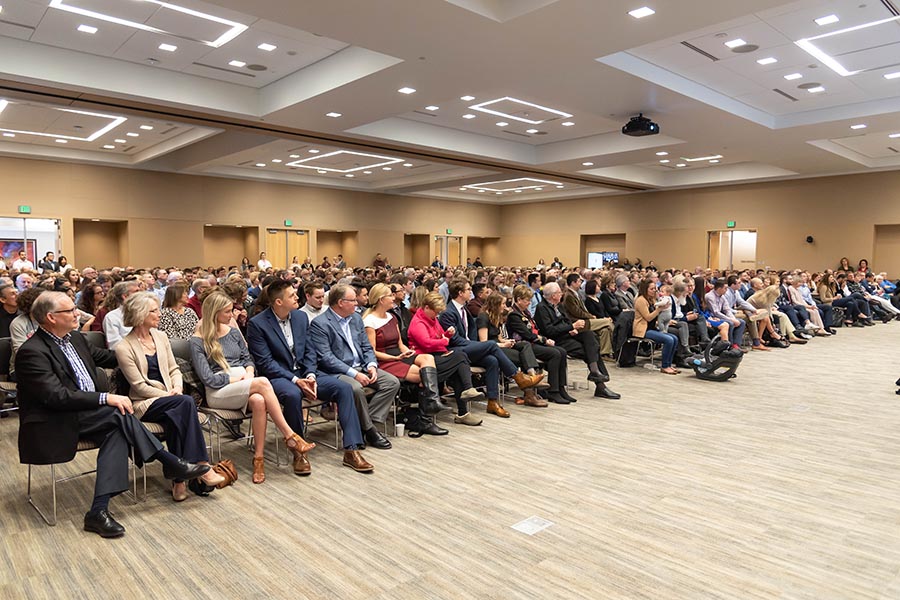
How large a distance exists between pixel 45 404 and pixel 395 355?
307 cm

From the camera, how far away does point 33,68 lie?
891 centimetres

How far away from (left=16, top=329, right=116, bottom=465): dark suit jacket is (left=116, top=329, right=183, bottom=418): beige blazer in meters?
0.44

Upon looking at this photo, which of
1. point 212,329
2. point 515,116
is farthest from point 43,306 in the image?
point 515,116

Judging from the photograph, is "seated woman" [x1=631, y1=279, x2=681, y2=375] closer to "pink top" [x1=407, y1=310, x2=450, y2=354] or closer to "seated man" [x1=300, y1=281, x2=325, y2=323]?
"pink top" [x1=407, y1=310, x2=450, y2=354]

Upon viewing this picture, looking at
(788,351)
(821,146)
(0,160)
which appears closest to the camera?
(788,351)

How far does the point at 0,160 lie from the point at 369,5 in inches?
607

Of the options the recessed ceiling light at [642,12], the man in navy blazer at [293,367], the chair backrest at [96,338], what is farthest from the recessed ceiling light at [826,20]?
the chair backrest at [96,338]

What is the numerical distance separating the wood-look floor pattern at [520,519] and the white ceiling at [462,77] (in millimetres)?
4562

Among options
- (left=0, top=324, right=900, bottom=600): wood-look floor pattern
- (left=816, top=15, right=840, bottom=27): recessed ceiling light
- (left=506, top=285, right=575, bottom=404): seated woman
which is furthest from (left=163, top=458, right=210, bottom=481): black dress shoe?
(left=816, top=15, right=840, bottom=27): recessed ceiling light

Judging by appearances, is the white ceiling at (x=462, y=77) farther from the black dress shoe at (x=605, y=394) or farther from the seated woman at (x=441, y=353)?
the black dress shoe at (x=605, y=394)

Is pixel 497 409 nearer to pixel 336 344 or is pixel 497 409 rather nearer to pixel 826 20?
pixel 336 344

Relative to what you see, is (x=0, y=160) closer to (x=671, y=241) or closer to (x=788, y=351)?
(x=788, y=351)

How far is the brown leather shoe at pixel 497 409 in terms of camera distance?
6297 millimetres

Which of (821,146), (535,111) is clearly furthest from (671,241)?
(535,111)
